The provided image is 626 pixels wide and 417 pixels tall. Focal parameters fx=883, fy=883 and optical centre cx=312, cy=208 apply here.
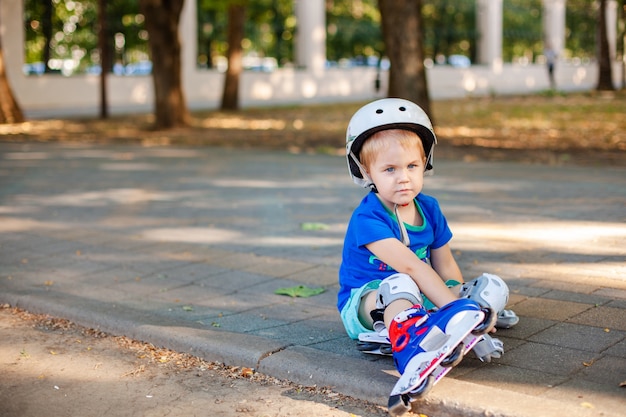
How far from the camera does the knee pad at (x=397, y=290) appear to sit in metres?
3.93

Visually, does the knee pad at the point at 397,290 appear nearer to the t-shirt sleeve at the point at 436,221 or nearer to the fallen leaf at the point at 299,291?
the t-shirt sleeve at the point at 436,221

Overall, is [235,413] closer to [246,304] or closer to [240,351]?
[240,351]

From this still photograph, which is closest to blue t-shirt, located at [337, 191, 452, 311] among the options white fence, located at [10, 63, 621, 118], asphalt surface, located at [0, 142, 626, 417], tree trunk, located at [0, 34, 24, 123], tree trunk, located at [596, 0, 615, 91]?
asphalt surface, located at [0, 142, 626, 417]

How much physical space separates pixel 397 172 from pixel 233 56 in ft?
79.2

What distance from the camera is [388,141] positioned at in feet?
14.0

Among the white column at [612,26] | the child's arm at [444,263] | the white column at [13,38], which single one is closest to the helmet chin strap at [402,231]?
the child's arm at [444,263]

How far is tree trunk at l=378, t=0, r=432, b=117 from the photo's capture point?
49.6 feet

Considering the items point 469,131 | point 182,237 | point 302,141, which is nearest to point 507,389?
point 182,237

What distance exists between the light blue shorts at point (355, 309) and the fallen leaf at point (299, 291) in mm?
1117

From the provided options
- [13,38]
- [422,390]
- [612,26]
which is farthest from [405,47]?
[612,26]

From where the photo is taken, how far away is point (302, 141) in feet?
54.5

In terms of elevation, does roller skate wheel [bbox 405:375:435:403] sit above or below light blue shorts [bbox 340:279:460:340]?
below

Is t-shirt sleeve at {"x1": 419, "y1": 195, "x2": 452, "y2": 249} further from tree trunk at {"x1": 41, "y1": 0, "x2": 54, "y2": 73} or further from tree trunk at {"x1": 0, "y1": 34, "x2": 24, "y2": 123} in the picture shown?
tree trunk at {"x1": 41, "y1": 0, "x2": 54, "y2": 73}

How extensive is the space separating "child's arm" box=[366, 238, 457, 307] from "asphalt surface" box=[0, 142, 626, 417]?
13.7 inches
